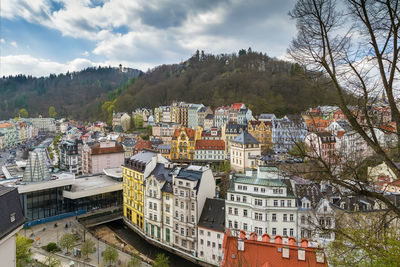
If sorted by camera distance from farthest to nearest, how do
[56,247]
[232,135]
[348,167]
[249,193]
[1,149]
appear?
[1,149] < [232,135] < [56,247] < [249,193] < [348,167]

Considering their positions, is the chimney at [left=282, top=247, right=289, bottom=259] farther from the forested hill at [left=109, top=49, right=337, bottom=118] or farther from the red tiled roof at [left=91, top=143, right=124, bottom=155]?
the forested hill at [left=109, top=49, right=337, bottom=118]

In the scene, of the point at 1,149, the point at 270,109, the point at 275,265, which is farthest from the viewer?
the point at 1,149

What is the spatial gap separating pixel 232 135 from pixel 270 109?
104ft

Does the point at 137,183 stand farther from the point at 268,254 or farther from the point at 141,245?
the point at 268,254

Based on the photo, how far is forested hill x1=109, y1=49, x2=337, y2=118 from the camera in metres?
89.8

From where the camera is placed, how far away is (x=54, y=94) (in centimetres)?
17775

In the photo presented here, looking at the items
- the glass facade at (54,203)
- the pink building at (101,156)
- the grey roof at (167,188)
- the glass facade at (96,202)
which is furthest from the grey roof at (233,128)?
the grey roof at (167,188)

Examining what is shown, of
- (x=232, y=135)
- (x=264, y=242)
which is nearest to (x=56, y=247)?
(x=264, y=242)

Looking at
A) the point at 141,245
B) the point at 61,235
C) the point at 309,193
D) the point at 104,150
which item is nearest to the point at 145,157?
the point at 141,245

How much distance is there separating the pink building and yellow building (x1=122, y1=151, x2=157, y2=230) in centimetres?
1837

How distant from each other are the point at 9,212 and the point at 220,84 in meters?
94.4

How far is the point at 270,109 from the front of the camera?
85.6 meters

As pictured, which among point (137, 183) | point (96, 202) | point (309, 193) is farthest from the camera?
point (96, 202)

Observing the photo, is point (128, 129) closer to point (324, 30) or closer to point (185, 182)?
point (185, 182)
